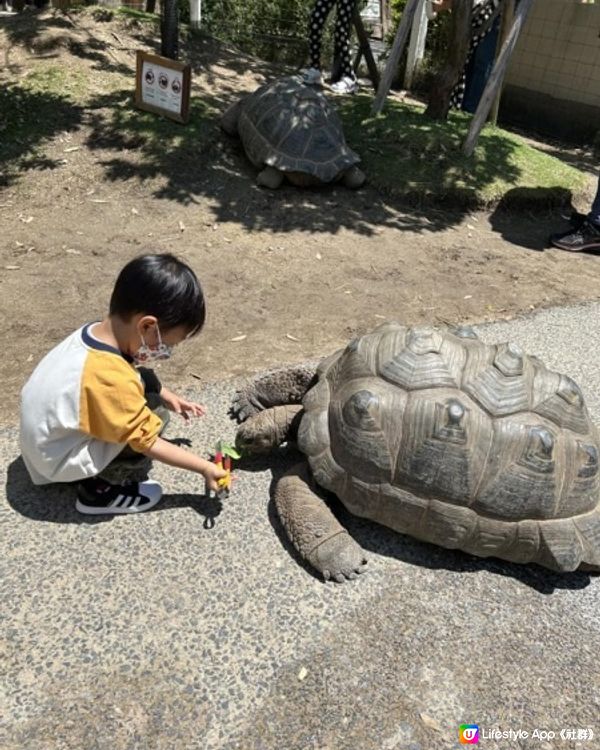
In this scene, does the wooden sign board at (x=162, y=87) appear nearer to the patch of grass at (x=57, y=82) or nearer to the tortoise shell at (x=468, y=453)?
the patch of grass at (x=57, y=82)

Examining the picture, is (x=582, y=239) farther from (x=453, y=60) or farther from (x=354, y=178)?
(x=453, y=60)

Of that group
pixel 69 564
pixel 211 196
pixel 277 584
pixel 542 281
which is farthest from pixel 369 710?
pixel 211 196

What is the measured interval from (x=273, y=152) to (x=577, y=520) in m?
4.90

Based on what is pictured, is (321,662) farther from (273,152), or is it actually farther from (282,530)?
(273,152)

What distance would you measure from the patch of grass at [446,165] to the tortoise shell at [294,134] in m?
0.61

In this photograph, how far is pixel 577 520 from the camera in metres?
2.27

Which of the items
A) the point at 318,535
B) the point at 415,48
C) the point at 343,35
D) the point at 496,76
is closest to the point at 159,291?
the point at 318,535

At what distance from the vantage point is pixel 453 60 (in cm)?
739

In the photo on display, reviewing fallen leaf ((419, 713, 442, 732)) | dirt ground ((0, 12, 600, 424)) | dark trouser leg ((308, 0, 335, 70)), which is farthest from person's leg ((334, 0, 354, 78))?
fallen leaf ((419, 713, 442, 732))

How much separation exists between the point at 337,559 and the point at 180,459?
0.74m

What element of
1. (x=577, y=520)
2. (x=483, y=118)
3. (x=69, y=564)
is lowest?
(x=69, y=564)

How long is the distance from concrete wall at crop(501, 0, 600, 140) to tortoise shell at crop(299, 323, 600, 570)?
10.4 m

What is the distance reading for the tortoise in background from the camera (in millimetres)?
6016

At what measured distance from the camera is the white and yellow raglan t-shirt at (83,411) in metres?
2.15
